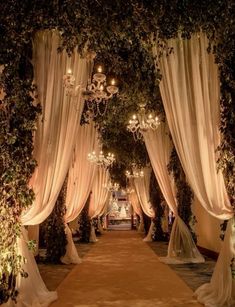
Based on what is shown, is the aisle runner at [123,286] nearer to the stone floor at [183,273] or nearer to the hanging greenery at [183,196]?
the stone floor at [183,273]

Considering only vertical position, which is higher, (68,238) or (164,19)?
(164,19)

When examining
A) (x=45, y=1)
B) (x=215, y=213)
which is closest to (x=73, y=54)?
(x=45, y=1)

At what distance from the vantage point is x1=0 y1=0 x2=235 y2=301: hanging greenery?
3840 mm

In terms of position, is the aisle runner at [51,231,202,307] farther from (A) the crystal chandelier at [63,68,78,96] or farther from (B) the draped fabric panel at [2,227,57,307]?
(A) the crystal chandelier at [63,68,78,96]

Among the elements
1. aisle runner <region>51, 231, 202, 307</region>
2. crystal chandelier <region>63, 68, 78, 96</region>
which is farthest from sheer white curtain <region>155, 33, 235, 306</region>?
crystal chandelier <region>63, 68, 78, 96</region>

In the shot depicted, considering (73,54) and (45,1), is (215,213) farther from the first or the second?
(45,1)

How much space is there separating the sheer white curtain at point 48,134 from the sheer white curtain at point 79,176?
2.09 m

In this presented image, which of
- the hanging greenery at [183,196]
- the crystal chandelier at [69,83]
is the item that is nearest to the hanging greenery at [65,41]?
the crystal chandelier at [69,83]

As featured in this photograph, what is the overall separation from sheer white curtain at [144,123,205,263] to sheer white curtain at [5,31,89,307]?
6.86 ft

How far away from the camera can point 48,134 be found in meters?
4.24

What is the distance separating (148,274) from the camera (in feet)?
20.8

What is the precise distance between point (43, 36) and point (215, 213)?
9.45 feet

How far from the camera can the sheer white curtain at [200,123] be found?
4.02 metres

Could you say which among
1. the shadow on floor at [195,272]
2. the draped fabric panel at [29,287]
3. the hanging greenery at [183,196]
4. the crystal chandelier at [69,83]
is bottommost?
the shadow on floor at [195,272]
